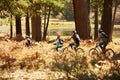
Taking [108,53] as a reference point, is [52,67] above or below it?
above

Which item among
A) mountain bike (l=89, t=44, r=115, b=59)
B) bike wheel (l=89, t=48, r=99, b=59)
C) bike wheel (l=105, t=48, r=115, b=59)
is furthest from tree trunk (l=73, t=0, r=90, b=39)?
bike wheel (l=105, t=48, r=115, b=59)

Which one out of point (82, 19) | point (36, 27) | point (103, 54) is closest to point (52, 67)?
point (103, 54)

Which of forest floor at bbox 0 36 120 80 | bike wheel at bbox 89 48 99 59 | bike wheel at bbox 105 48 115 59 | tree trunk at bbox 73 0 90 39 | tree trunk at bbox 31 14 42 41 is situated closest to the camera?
forest floor at bbox 0 36 120 80

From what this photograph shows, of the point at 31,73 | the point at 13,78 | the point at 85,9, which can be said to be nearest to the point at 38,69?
the point at 31,73

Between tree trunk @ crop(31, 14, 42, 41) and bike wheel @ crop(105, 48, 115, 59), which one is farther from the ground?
bike wheel @ crop(105, 48, 115, 59)

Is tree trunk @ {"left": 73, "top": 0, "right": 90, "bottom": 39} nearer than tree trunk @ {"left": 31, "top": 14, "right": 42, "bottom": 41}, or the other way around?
tree trunk @ {"left": 73, "top": 0, "right": 90, "bottom": 39}

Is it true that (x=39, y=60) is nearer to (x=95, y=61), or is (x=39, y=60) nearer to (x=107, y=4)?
(x=95, y=61)

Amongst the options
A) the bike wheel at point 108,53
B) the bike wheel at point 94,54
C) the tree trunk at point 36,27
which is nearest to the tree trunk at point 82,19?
the tree trunk at point 36,27

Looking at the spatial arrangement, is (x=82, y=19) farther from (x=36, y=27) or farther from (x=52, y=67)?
(x=52, y=67)

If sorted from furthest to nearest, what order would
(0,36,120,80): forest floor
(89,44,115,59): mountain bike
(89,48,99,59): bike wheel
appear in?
(89,44,115,59): mountain bike → (89,48,99,59): bike wheel → (0,36,120,80): forest floor

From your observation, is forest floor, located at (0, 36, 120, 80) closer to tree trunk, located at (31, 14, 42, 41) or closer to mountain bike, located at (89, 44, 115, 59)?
mountain bike, located at (89, 44, 115, 59)

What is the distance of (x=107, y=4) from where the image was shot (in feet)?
90.4

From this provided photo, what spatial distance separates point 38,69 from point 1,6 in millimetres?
3386

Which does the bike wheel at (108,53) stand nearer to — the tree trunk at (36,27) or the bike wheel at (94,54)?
the bike wheel at (94,54)
